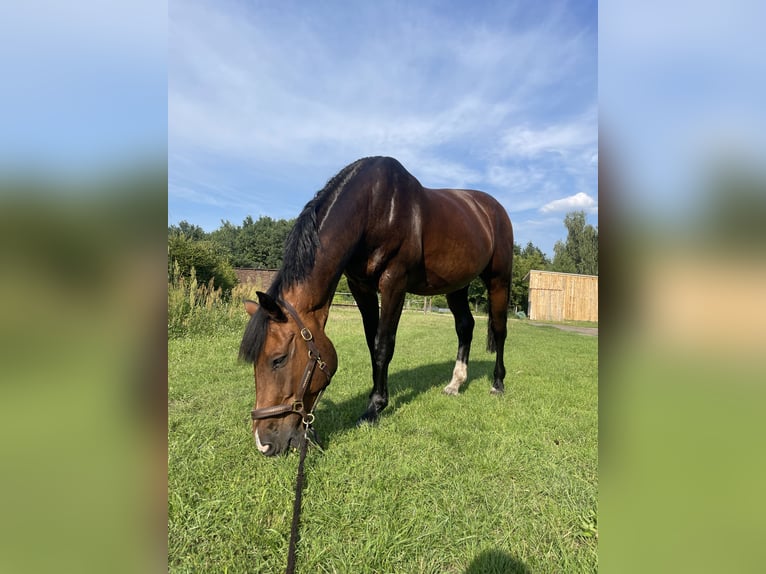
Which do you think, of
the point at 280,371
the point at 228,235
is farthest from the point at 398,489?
the point at 228,235

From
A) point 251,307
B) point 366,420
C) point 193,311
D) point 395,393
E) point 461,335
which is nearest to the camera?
Result: point 251,307

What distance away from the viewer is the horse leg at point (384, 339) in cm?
328

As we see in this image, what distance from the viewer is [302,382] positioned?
2.35 m

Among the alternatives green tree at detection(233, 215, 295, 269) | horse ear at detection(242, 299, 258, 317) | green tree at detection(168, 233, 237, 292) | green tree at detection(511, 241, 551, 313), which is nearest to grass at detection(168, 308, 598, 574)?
horse ear at detection(242, 299, 258, 317)

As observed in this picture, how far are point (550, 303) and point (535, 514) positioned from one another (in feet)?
64.8

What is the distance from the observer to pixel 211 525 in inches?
69.6

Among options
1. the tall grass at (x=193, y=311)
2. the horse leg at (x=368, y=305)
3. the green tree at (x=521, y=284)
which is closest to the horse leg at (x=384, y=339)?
the horse leg at (x=368, y=305)

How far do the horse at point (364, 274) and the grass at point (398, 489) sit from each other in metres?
0.28

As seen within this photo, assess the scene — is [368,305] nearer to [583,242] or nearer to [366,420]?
[366,420]

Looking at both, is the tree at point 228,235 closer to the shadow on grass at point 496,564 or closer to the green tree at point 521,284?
the green tree at point 521,284

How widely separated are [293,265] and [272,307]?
389mm

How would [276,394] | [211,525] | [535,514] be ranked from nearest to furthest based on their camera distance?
[211,525] → [535,514] → [276,394]
